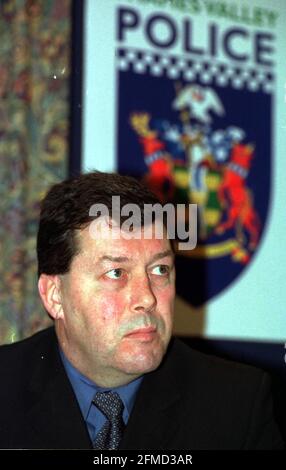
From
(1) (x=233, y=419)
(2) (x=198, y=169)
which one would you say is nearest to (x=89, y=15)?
(2) (x=198, y=169)

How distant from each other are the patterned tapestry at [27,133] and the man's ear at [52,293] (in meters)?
1.20

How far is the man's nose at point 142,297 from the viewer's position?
1.91 metres

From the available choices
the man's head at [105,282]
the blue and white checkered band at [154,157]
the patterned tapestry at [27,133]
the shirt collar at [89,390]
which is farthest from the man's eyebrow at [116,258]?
the blue and white checkered band at [154,157]

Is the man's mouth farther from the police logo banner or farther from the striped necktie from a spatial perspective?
the police logo banner

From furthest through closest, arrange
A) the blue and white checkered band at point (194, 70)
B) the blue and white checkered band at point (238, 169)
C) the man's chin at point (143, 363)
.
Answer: the blue and white checkered band at point (238, 169) → the blue and white checkered band at point (194, 70) → the man's chin at point (143, 363)

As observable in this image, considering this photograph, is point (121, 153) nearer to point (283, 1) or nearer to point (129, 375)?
point (283, 1)

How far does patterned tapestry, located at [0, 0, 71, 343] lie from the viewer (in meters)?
3.28

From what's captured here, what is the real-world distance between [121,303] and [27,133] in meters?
1.58

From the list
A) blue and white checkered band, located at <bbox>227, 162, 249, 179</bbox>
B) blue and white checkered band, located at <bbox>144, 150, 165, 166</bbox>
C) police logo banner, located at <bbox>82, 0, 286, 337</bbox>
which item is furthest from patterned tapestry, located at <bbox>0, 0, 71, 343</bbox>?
blue and white checkered band, located at <bbox>227, 162, 249, 179</bbox>

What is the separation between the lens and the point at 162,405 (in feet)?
6.66

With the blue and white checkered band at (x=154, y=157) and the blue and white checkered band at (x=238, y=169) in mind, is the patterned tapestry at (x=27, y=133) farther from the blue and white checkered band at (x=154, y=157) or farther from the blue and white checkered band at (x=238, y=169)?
the blue and white checkered band at (x=238, y=169)

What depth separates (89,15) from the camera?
133 inches

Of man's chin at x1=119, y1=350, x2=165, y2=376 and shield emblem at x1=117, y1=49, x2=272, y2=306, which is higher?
shield emblem at x1=117, y1=49, x2=272, y2=306

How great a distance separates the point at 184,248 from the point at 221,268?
173mm
